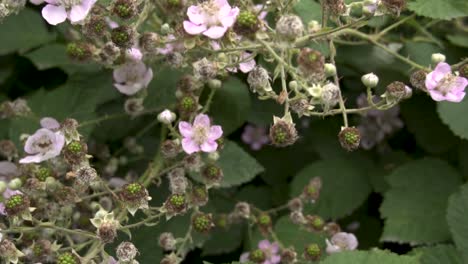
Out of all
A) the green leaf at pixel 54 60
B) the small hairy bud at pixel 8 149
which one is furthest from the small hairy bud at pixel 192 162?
the green leaf at pixel 54 60

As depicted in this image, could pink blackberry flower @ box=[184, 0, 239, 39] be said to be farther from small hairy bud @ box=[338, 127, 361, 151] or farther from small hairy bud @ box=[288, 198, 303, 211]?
small hairy bud @ box=[288, 198, 303, 211]

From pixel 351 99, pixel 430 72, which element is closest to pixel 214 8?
pixel 430 72

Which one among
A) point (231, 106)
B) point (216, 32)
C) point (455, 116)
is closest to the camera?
point (216, 32)

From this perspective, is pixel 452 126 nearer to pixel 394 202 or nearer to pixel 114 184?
pixel 394 202

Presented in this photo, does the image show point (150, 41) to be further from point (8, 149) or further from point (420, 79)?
point (420, 79)

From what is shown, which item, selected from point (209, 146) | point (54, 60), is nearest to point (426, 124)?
point (209, 146)
